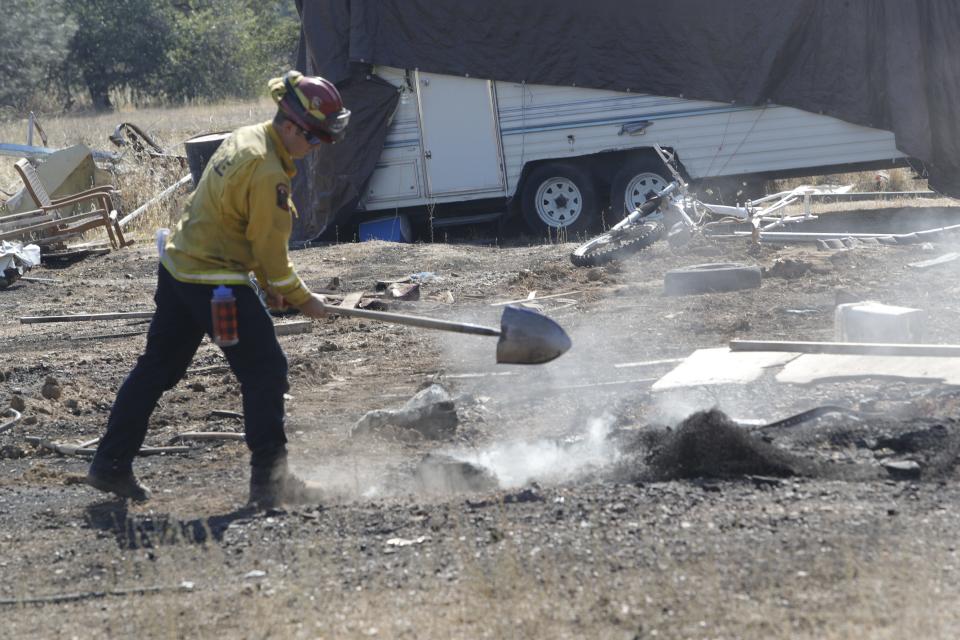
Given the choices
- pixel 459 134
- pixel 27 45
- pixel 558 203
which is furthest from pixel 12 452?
pixel 27 45

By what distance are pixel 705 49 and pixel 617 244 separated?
383 centimetres

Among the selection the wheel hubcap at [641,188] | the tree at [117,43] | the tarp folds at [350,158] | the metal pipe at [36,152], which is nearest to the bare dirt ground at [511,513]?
the wheel hubcap at [641,188]

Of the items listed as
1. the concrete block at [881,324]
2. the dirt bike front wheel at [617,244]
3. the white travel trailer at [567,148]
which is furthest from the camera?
the white travel trailer at [567,148]

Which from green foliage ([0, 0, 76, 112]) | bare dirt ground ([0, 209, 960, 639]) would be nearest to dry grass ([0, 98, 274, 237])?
green foliage ([0, 0, 76, 112])

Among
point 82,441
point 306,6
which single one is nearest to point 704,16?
point 306,6

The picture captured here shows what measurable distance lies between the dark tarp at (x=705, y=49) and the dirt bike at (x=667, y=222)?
2.03 meters

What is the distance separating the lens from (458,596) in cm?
385

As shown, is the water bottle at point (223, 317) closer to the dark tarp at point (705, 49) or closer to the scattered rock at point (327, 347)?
the scattered rock at point (327, 347)

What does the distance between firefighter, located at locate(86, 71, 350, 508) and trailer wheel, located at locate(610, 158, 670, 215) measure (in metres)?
10.0

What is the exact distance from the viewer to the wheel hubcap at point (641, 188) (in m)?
14.8

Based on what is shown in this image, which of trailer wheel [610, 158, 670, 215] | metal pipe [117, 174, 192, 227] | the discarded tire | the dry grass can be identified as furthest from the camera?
the dry grass

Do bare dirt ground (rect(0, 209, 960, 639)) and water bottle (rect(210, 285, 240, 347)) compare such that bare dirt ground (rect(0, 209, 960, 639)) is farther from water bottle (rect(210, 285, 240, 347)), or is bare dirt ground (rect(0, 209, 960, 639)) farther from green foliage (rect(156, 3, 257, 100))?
green foliage (rect(156, 3, 257, 100))

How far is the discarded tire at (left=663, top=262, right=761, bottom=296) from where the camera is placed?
31.9ft

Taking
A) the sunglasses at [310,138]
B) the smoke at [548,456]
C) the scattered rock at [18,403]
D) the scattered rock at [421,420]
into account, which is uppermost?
the sunglasses at [310,138]
